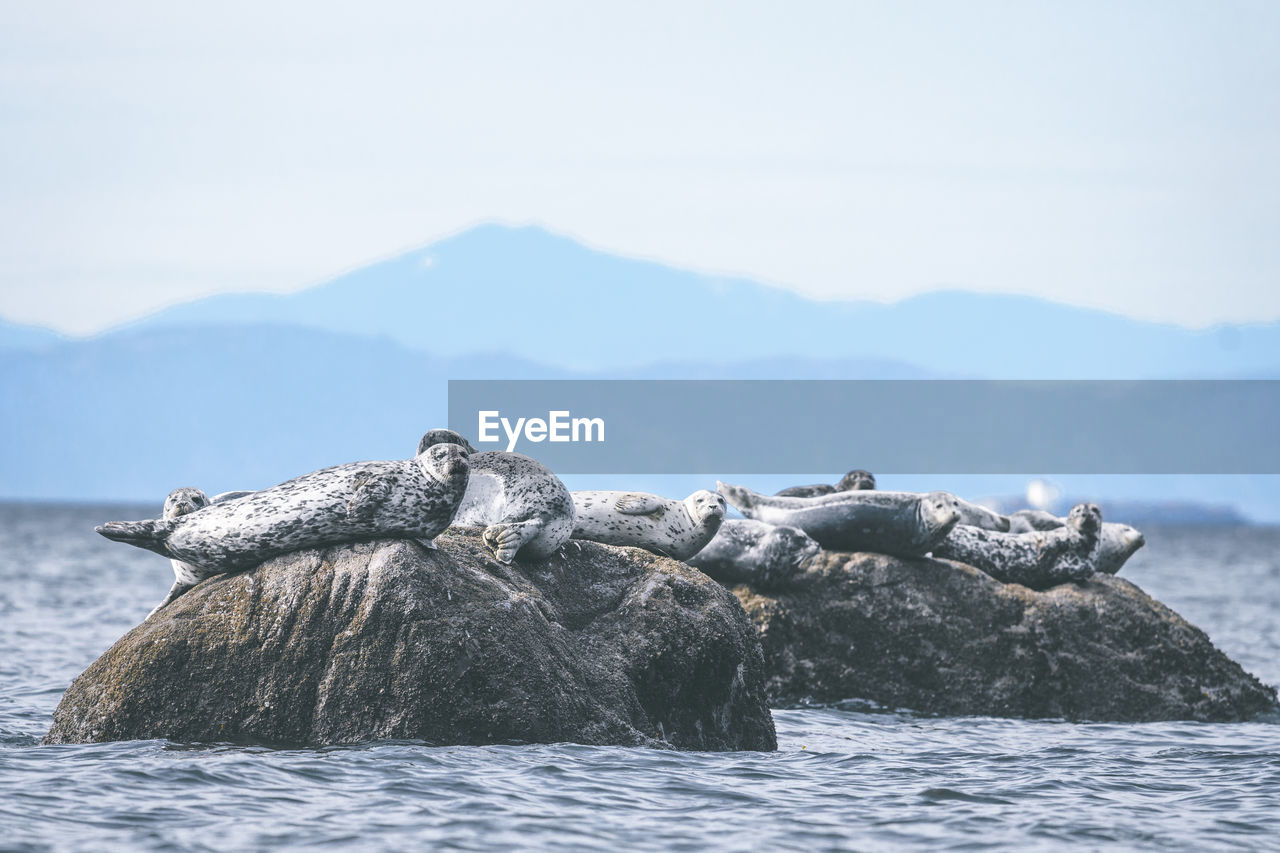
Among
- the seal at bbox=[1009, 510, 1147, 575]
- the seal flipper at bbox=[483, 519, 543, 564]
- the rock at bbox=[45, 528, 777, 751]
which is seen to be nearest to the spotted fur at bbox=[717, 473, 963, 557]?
the seal at bbox=[1009, 510, 1147, 575]

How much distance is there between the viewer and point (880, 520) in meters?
12.6

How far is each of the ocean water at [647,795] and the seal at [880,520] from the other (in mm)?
2339

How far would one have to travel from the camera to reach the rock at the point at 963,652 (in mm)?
12086

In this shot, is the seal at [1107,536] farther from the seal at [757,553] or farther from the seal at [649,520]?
the seal at [649,520]

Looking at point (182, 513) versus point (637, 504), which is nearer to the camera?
point (182, 513)

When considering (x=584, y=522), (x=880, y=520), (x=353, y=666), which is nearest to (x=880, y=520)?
(x=880, y=520)

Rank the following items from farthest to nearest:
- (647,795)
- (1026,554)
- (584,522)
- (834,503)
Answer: (1026,554) < (834,503) < (584,522) < (647,795)

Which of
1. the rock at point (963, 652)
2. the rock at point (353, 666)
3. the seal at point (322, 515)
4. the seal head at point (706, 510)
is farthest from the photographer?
the rock at point (963, 652)

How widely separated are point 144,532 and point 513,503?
2186 millimetres

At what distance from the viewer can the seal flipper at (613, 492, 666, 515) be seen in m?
10.6

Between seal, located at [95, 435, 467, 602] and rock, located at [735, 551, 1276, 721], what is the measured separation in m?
4.26

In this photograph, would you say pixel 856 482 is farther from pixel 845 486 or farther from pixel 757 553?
pixel 757 553

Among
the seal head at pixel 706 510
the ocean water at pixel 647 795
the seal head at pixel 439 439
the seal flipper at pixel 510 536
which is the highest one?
the seal head at pixel 439 439

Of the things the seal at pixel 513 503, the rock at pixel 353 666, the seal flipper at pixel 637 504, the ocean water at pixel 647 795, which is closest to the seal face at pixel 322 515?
the rock at pixel 353 666
